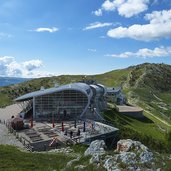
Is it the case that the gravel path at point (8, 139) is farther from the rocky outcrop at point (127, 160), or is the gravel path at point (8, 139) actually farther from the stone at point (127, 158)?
the stone at point (127, 158)

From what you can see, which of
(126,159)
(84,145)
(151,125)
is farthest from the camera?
(151,125)

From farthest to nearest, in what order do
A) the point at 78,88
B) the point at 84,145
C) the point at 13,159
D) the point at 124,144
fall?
the point at 78,88, the point at 84,145, the point at 13,159, the point at 124,144

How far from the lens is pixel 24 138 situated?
169 feet

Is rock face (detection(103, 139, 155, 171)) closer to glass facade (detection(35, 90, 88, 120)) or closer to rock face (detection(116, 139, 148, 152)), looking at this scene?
rock face (detection(116, 139, 148, 152))

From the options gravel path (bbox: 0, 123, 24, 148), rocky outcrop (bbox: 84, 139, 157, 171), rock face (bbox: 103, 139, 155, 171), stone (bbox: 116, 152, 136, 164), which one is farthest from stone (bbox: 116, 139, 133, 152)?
gravel path (bbox: 0, 123, 24, 148)

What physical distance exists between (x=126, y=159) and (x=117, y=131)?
4215 cm

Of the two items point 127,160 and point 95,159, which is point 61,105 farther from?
point 127,160

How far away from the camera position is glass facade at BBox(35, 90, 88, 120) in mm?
75438

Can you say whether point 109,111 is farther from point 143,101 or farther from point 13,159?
point 13,159

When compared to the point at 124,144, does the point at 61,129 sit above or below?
below

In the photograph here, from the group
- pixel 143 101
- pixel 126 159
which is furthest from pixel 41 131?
pixel 143 101

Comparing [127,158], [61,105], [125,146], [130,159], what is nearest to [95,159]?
[127,158]

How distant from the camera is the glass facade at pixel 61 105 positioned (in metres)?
75.4

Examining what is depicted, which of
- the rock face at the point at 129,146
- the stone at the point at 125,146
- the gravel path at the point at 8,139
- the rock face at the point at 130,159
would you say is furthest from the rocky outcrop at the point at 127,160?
the gravel path at the point at 8,139
